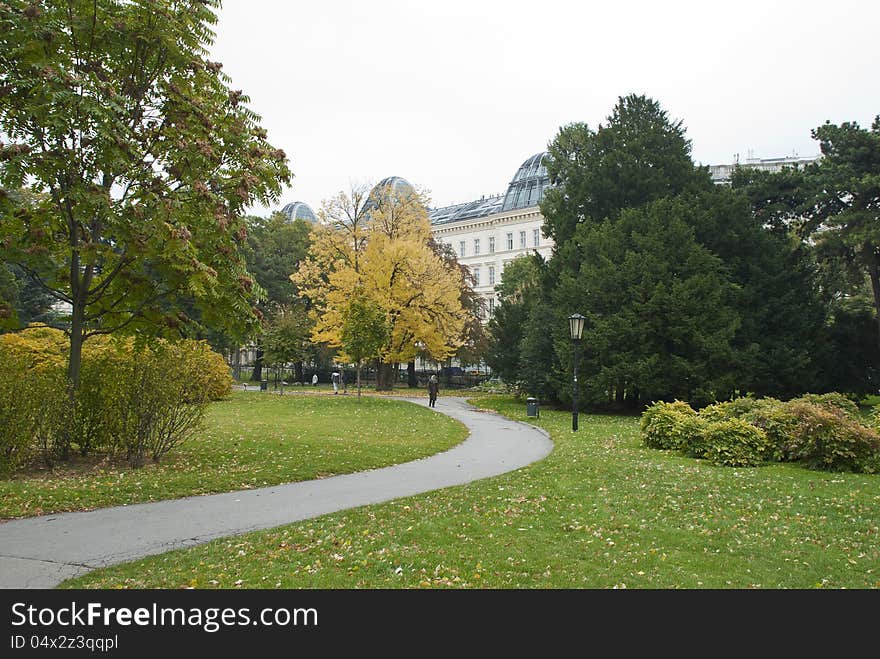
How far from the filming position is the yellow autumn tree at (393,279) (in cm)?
3622

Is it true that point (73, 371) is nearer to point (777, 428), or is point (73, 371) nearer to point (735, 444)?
point (735, 444)

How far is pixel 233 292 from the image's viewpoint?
12242 millimetres

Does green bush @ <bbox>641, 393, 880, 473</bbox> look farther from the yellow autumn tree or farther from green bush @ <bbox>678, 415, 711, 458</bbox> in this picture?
the yellow autumn tree

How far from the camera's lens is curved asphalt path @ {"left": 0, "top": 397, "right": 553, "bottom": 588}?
6.41 meters

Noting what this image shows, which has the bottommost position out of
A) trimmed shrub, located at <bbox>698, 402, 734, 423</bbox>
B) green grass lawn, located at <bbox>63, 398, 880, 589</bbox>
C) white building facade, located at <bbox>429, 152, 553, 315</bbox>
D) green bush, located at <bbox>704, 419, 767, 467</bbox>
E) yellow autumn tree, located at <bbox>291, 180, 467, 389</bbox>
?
green grass lawn, located at <bbox>63, 398, 880, 589</bbox>

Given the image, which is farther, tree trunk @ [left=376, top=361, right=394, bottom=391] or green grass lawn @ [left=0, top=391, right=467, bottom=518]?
tree trunk @ [left=376, top=361, right=394, bottom=391]

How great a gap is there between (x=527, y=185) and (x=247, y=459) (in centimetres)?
7235

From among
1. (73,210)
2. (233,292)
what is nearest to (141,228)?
(73,210)

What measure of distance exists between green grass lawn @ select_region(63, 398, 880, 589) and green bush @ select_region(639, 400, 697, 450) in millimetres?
4125

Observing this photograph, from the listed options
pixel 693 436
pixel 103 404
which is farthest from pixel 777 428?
pixel 103 404

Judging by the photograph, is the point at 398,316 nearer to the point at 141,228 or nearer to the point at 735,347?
the point at 735,347

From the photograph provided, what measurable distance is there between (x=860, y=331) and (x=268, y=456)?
103 feet

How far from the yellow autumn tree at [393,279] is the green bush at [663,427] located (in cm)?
2000

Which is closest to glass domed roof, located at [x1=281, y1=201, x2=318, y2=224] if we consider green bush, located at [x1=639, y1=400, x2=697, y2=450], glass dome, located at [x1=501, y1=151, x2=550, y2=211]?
glass dome, located at [x1=501, y1=151, x2=550, y2=211]
